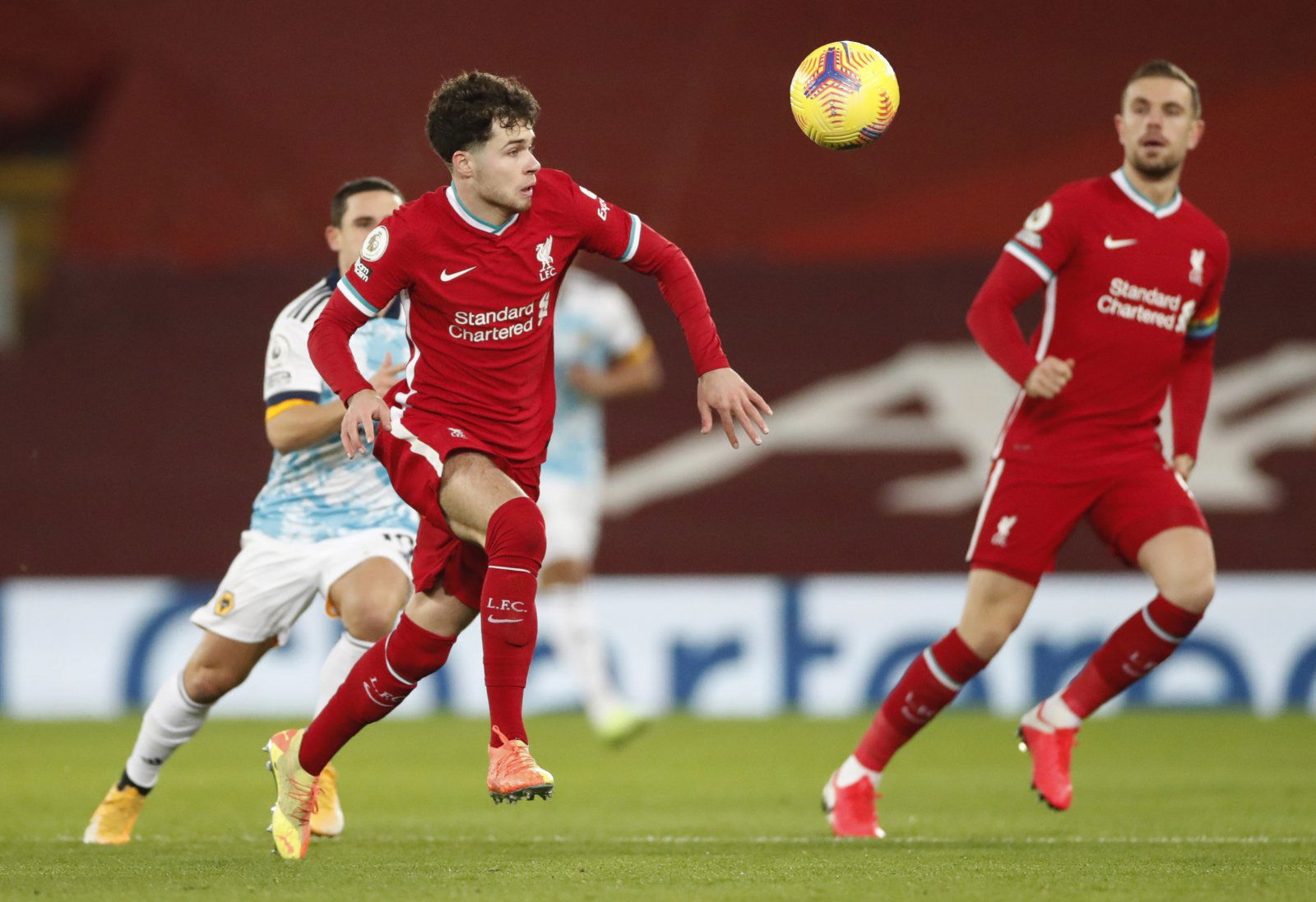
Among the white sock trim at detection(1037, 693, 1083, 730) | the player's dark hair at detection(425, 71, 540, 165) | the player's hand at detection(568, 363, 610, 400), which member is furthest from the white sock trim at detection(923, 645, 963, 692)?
the player's hand at detection(568, 363, 610, 400)

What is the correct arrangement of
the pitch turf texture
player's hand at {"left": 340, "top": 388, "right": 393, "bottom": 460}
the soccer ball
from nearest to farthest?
the pitch turf texture → player's hand at {"left": 340, "top": 388, "right": 393, "bottom": 460} → the soccer ball

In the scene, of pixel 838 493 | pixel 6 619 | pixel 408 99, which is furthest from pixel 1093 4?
pixel 6 619

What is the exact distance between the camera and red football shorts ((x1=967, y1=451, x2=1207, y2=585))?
5.68 m

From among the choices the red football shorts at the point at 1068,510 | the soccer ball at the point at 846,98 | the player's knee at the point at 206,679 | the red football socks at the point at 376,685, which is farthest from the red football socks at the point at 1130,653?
the player's knee at the point at 206,679

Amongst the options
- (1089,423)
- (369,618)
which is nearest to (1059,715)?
(1089,423)

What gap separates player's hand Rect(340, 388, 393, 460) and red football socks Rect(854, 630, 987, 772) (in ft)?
6.34

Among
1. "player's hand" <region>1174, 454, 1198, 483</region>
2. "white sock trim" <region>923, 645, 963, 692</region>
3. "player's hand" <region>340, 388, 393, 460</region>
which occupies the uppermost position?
"player's hand" <region>340, 388, 393, 460</region>

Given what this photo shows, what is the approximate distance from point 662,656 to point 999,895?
695 cm

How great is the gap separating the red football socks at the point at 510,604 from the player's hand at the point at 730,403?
0.52 meters

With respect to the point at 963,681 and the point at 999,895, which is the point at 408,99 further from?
the point at 999,895

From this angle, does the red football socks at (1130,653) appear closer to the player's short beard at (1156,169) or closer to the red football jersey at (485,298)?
the player's short beard at (1156,169)

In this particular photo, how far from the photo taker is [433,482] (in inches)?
191

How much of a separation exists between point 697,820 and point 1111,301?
2136mm

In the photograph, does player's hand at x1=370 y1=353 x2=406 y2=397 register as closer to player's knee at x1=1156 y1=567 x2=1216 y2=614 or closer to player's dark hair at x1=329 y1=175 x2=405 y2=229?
player's dark hair at x1=329 y1=175 x2=405 y2=229
